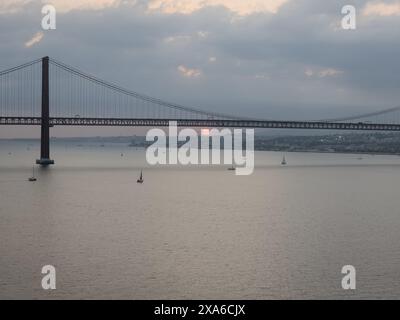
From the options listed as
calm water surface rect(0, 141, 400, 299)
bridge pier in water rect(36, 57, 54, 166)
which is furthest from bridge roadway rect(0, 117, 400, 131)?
calm water surface rect(0, 141, 400, 299)

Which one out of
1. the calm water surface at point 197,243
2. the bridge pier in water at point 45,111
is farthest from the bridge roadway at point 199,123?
the calm water surface at point 197,243

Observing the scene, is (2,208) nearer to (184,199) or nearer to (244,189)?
(184,199)

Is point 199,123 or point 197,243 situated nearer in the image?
point 197,243

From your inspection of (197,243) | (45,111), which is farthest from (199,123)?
(197,243)

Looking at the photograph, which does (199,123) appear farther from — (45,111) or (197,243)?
(197,243)

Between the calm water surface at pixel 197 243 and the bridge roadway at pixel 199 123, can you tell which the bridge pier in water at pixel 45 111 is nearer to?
the bridge roadway at pixel 199 123

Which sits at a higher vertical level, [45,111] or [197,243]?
[45,111]

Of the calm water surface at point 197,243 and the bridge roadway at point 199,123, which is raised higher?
the bridge roadway at point 199,123

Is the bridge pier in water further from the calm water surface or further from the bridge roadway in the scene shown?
the calm water surface
